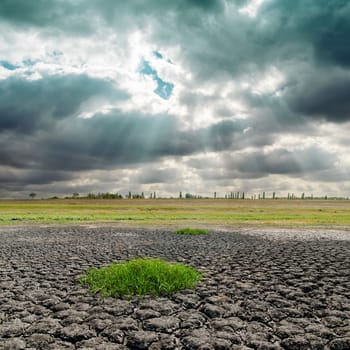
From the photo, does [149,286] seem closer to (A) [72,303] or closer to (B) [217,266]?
(A) [72,303]

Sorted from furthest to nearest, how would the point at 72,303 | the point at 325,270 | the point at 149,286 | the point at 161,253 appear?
the point at 161,253, the point at 325,270, the point at 149,286, the point at 72,303

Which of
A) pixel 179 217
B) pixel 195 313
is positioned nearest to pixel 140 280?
pixel 195 313

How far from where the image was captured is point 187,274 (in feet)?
25.4

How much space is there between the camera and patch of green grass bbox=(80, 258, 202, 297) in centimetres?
660

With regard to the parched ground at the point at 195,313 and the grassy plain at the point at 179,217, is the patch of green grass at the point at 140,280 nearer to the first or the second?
the parched ground at the point at 195,313

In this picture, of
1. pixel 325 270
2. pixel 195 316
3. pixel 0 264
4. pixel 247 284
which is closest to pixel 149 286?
pixel 195 316

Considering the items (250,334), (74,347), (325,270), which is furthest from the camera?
(325,270)

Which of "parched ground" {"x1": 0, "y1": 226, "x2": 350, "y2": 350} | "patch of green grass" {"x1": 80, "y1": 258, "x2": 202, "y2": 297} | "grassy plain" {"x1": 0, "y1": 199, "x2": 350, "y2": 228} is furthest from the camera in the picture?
"grassy plain" {"x1": 0, "y1": 199, "x2": 350, "y2": 228}

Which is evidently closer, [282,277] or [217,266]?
[282,277]

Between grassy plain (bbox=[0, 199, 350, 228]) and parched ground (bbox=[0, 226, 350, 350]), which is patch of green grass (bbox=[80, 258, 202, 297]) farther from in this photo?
grassy plain (bbox=[0, 199, 350, 228])

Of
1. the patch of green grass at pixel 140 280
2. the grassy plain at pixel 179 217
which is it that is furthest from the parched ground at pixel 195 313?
the grassy plain at pixel 179 217

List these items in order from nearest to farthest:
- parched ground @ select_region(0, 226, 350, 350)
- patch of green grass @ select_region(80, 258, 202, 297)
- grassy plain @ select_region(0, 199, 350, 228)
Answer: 1. parched ground @ select_region(0, 226, 350, 350)
2. patch of green grass @ select_region(80, 258, 202, 297)
3. grassy plain @ select_region(0, 199, 350, 228)

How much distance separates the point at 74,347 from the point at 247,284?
4.40 m

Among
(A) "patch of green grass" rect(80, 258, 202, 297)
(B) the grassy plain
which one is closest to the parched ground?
(A) "patch of green grass" rect(80, 258, 202, 297)
